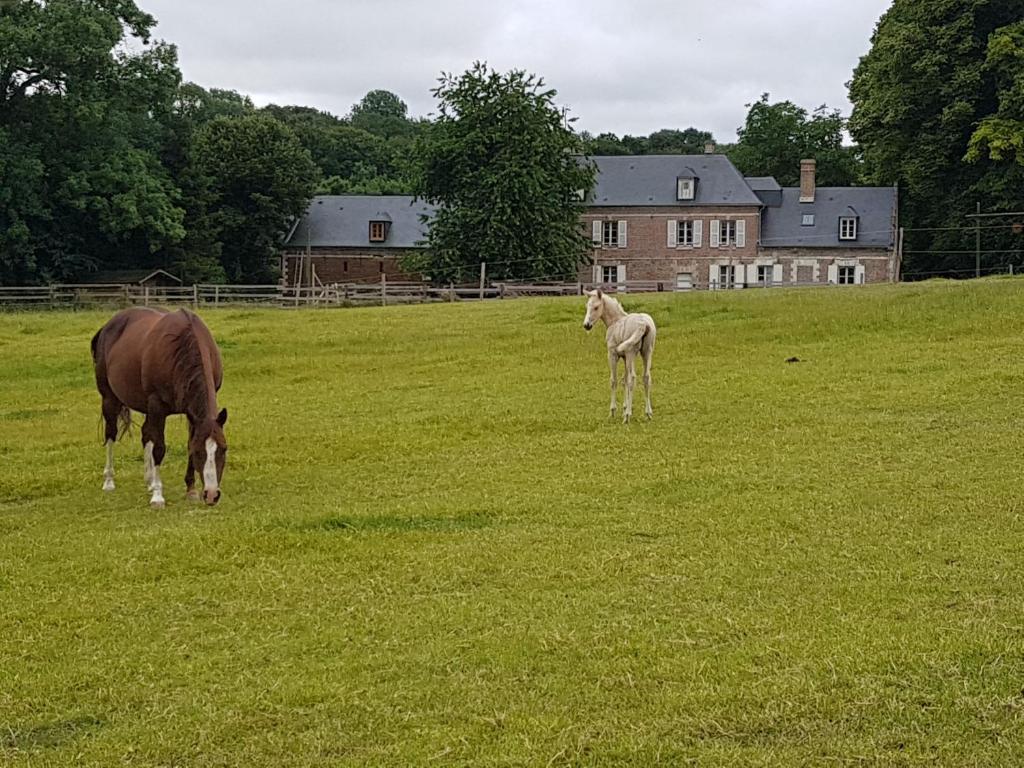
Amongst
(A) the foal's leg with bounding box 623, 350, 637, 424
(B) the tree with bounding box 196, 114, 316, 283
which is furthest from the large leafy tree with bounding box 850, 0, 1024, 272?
(A) the foal's leg with bounding box 623, 350, 637, 424

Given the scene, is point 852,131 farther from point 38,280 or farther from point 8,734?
point 8,734

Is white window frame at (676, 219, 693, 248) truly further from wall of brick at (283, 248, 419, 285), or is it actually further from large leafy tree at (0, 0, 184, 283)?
large leafy tree at (0, 0, 184, 283)

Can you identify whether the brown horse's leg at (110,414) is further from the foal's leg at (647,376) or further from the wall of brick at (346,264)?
the wall of brick at (346,264)

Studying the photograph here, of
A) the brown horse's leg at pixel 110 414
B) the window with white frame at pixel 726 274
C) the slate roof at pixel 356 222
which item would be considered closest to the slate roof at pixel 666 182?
the window with white frame at pixel 726 274

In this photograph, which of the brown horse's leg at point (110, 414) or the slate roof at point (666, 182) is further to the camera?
the slate roof at point (666, 182)

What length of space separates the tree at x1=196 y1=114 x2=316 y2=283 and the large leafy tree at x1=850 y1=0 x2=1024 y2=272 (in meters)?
30.7

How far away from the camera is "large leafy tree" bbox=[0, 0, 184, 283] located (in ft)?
148

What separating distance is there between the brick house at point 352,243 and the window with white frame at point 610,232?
10.2 meters

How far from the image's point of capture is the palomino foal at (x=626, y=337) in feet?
48.4

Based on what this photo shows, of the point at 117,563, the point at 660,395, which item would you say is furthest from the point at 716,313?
the point at 117,563

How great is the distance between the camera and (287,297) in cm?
4469

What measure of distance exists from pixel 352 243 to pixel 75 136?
19.4 m

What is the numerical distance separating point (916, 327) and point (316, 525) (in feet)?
54.7

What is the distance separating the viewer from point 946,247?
50.8 metres
